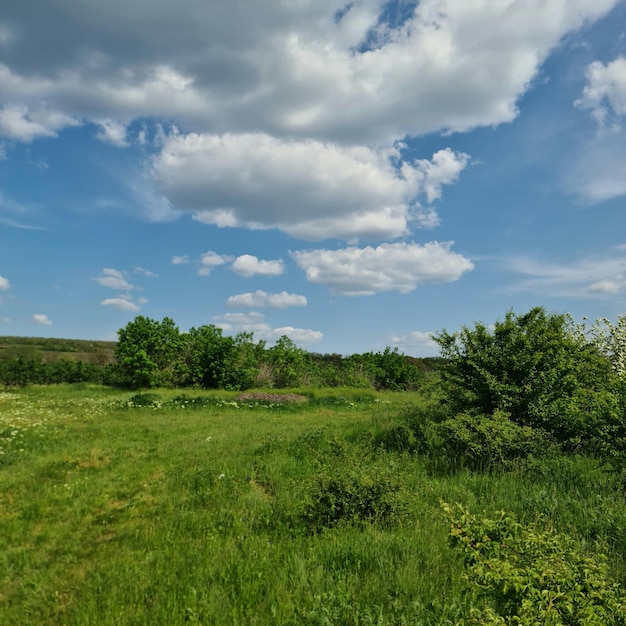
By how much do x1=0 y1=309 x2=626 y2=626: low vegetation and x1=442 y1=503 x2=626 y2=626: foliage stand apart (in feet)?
0.06

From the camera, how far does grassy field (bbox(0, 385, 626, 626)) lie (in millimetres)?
4496

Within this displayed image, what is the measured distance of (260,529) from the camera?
22.1 feet

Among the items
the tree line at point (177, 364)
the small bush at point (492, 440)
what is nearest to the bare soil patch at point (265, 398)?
the tree line at point (177, 364)

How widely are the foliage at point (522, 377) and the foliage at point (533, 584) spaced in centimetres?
649

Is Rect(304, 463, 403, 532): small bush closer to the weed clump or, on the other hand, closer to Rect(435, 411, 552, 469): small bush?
the weed clump

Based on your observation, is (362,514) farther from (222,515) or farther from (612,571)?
(612,571)

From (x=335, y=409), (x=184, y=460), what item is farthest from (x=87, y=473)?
(x=335, y=409)

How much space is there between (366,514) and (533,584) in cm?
384

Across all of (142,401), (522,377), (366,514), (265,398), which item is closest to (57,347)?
(265,398)

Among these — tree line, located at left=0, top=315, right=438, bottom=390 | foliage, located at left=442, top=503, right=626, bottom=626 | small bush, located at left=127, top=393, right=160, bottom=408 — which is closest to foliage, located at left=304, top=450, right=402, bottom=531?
foliage, located at left=442, top=503, right=626, bottom=626

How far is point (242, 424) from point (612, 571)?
1643 centimetres

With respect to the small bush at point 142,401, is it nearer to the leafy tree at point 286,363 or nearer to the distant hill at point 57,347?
the leafy tree at point 286,363

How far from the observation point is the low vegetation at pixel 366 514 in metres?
3.80

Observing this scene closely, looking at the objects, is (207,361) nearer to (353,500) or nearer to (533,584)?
(353,500)
